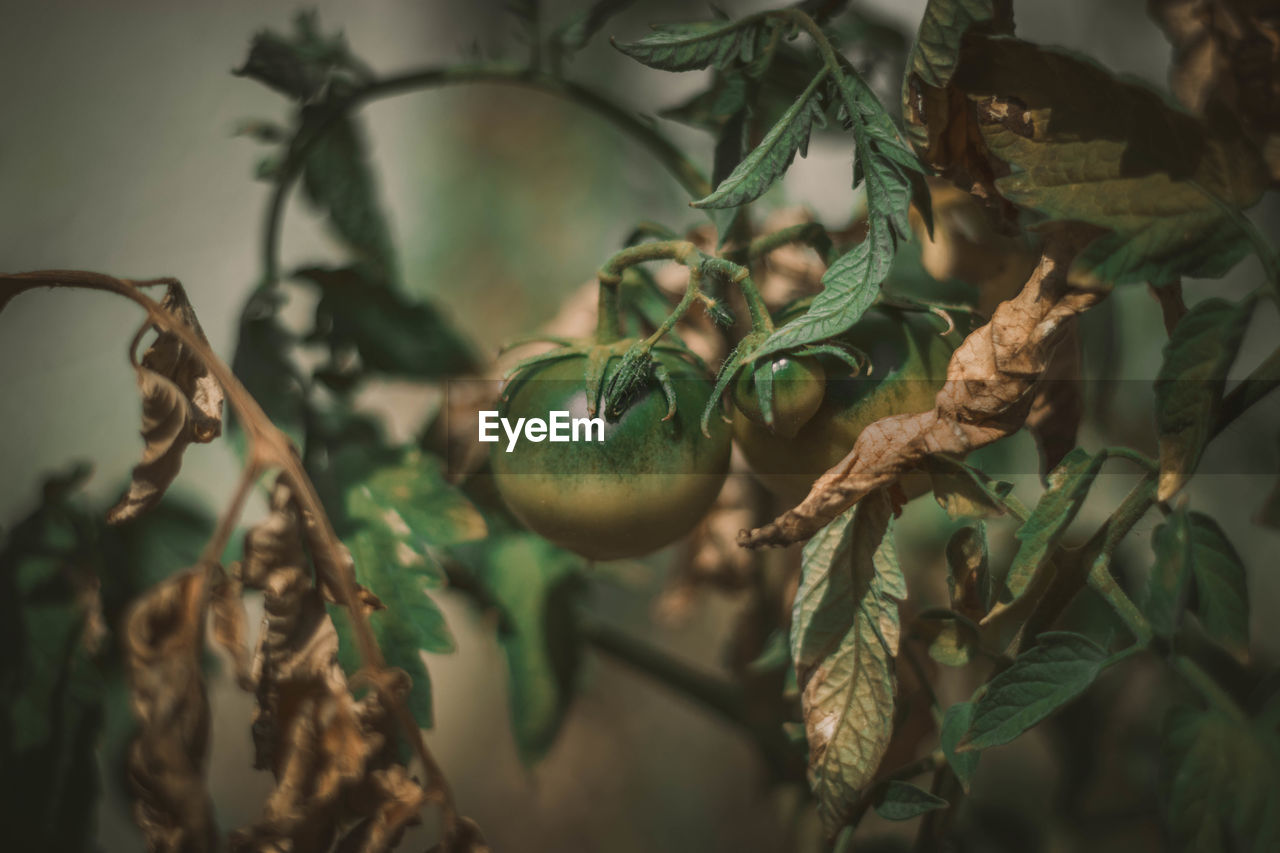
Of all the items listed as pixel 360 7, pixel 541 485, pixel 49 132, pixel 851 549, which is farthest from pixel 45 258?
pixel 851 549

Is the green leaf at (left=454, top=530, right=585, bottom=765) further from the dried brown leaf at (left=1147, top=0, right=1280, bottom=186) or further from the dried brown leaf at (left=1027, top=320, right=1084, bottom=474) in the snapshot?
the dried brown leaf at (left=1147, top=0, right=1280, bottom=186)

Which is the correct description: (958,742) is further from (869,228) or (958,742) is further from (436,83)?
(436,83)

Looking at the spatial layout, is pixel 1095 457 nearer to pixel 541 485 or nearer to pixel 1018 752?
pixel 541 485

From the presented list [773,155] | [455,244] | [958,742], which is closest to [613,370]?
[773,155]

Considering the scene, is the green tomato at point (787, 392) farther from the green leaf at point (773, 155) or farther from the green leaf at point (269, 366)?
the green leaf at point (269, 366)

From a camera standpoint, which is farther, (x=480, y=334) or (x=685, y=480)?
(x=480, y=334)

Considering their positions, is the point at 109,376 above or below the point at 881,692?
above
